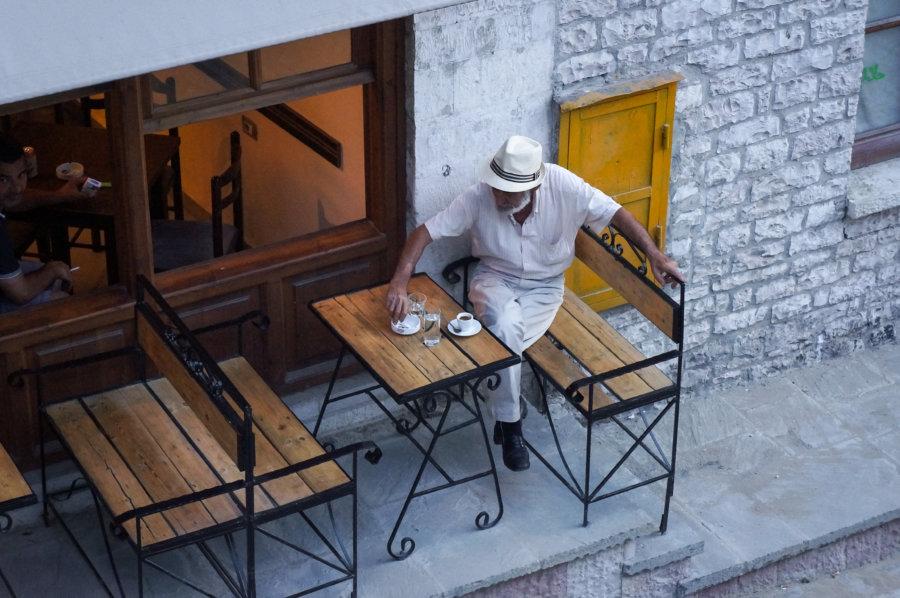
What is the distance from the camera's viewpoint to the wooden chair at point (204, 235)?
6887 mm

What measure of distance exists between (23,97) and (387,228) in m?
2.16

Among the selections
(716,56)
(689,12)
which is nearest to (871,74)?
(716,56)

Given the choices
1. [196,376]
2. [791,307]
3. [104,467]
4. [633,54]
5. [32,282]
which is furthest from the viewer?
[791,307]

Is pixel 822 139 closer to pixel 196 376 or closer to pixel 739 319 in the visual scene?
pixel 739 319

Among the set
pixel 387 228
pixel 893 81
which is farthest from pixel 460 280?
pixel 893 81

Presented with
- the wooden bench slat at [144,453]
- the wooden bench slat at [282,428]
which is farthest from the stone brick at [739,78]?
the wooden bench slat at [144,453]

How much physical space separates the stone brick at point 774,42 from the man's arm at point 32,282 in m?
3.30

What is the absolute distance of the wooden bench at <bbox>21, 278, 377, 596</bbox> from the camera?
5180 millimetres

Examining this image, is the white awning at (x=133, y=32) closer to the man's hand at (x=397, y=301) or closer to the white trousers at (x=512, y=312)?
the man's hand at (x=397, y=301)

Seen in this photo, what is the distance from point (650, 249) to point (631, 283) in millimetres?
194

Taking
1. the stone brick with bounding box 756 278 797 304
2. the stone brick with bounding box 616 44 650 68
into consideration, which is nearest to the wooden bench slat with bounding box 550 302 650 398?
the stone brick with bounding box 616 44 650 68

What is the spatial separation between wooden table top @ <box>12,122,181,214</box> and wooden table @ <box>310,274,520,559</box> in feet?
5.19

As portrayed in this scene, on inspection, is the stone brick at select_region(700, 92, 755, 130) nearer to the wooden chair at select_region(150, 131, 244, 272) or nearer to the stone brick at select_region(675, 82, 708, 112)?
the stone brick at select_region(675, 82, 708, 112)

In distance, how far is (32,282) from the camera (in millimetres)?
5980
